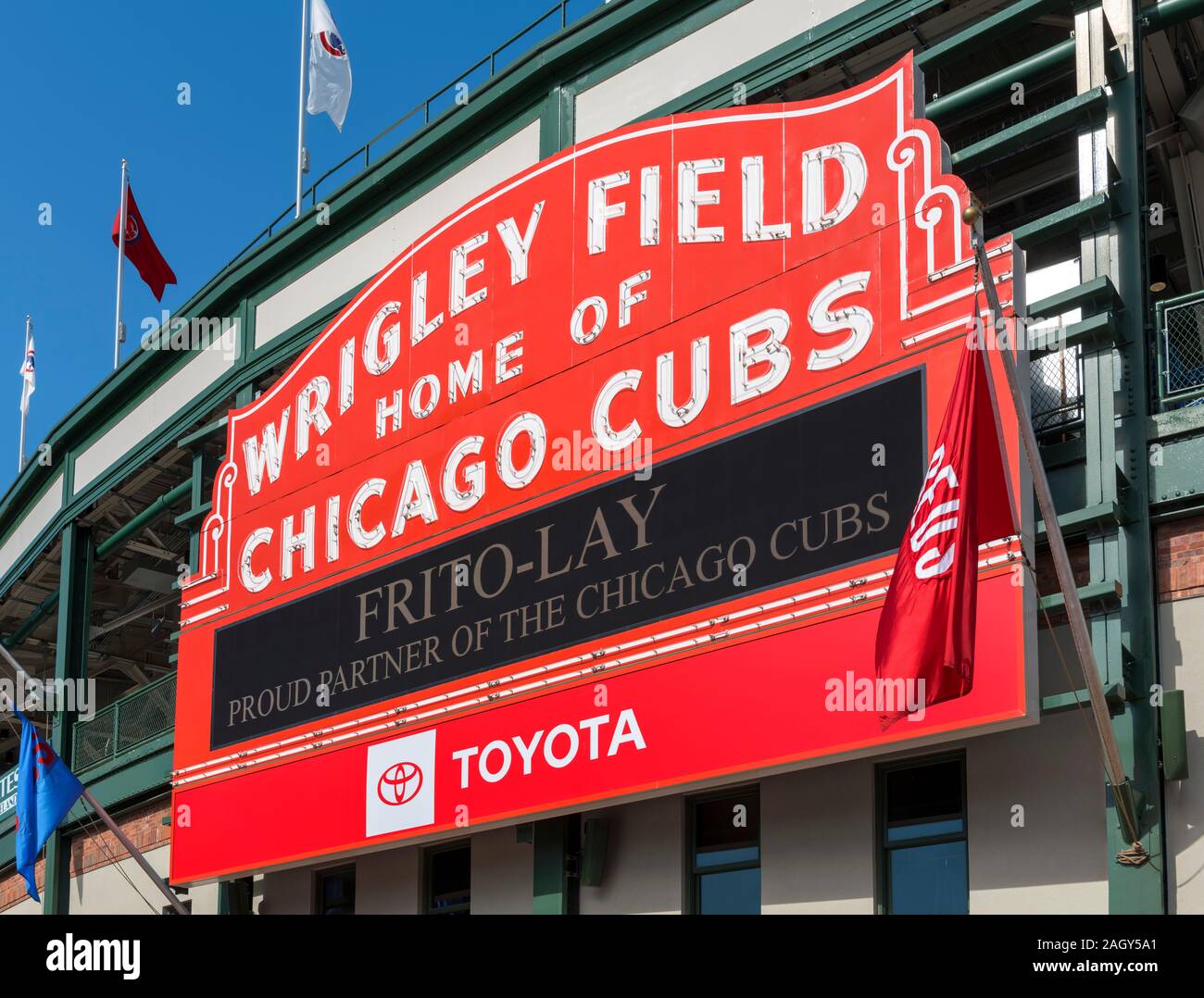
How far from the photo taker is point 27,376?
1603 inches

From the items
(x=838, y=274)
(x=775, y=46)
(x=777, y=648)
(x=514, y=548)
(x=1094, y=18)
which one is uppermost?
(x=775, y=46)

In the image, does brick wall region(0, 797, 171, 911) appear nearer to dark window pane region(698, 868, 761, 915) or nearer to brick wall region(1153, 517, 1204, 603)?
dark window pane region(698, 868, 761, 915)

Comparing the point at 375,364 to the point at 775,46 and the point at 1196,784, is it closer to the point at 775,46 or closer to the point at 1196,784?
the point at 775,46

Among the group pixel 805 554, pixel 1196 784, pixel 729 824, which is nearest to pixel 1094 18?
pixel 805 554

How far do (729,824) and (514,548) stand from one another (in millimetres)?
3744

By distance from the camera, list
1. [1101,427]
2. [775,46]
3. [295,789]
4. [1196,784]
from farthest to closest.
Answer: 1. [295,789]
2. [775,46]
3. [1101,427]
4. [1196,784]

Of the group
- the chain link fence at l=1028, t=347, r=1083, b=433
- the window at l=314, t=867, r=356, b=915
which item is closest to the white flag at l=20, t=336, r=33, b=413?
the window at l=314, t=867, r=356, b=915

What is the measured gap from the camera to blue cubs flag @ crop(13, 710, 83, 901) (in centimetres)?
2172

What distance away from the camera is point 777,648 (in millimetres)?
15172

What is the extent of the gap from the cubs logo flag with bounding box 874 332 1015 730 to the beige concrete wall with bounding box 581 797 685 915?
447cm

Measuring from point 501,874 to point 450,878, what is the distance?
51.7 inches

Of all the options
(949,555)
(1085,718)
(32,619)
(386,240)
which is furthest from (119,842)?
(949,555)
